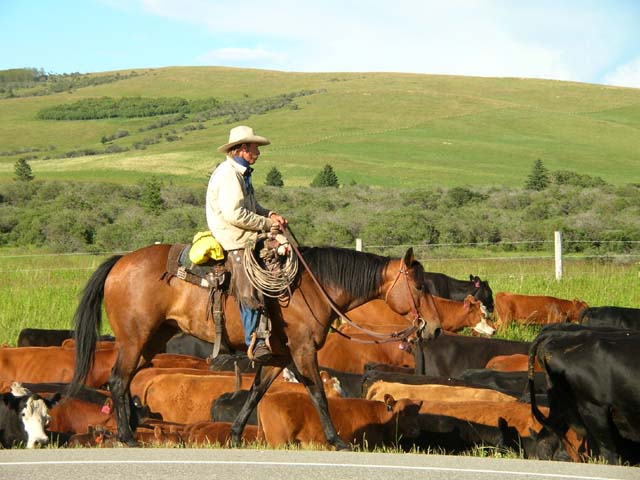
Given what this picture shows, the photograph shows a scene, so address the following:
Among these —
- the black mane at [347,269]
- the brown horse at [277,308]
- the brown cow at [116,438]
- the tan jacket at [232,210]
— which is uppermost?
the tan jacket at [232,210]

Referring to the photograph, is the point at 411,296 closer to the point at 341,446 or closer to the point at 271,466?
the point at 341,446

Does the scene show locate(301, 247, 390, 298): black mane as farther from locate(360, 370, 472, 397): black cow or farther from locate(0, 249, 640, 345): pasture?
locate(0, 249, 640, 345): pasture

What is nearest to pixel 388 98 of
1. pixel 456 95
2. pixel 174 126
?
pixel 456 95

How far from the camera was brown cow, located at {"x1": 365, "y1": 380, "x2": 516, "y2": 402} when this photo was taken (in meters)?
11.4

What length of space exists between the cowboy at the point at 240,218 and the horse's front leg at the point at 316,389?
0.32 m

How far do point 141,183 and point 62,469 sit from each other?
42.2 meters

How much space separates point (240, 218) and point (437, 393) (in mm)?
3496

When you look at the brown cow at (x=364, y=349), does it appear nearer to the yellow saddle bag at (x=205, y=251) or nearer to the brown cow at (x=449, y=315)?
the brown cow at (x=449, y=315)

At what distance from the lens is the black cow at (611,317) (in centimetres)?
1631

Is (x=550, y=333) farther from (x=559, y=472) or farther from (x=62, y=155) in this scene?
(x=62, y=155)

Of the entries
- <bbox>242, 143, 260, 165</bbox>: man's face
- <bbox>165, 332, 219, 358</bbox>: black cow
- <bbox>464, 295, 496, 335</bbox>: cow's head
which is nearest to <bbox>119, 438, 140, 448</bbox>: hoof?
<bbox>242, 143, 260, 165</bbox>: man's face

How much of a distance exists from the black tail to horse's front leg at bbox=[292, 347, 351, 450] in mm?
2403

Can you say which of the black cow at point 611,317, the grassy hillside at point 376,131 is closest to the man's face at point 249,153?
the black cow at point 611,317

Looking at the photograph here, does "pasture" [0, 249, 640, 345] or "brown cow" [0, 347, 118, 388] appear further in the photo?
"pasture" [0, 249, 640, 345]
